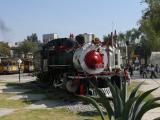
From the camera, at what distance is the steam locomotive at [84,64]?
18.4m

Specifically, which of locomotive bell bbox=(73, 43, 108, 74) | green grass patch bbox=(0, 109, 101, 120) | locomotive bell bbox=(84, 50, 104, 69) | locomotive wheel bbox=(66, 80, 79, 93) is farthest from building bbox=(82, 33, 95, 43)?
green grass patch bbox=(0, 109, 101, 120)

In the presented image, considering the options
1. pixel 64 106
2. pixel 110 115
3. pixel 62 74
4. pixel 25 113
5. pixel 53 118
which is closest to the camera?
pixel 110 115

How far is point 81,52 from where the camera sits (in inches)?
728

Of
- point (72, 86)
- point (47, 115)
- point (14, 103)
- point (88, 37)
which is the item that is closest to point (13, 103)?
point (14, 103)

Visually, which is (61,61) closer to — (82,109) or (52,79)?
(52,79)

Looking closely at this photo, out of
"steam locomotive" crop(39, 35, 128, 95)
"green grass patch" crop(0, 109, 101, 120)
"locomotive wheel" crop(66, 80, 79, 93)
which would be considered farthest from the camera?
"locomotive wheel" crop(66, 80, 79, 93)

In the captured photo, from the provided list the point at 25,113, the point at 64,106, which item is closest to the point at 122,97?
the point at 25,113

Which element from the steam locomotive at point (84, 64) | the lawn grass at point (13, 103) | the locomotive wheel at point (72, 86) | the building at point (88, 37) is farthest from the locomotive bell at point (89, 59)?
the lawn grass at point (13, 103)

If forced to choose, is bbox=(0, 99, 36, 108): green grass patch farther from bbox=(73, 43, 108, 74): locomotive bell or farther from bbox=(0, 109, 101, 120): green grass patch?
bbox=(73, 43, 108, 74): locomotive bell

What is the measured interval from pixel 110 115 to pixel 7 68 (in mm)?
53633

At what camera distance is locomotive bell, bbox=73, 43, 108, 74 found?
60.5 ft

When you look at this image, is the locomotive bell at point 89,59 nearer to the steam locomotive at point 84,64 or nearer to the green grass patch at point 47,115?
the steam locomotive at point 84,64

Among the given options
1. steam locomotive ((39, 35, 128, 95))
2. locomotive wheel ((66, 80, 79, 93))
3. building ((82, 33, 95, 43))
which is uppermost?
building ((82, 33, 95, 43))

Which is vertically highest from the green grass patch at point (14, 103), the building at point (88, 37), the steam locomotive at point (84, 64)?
the building at point (88, 37)
